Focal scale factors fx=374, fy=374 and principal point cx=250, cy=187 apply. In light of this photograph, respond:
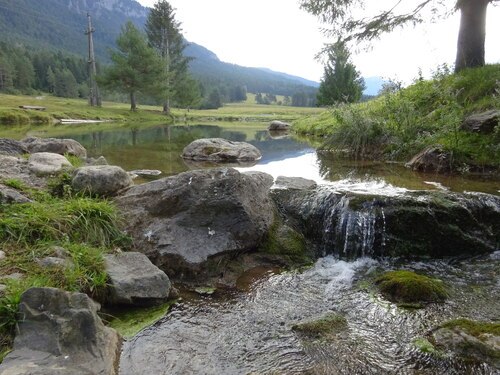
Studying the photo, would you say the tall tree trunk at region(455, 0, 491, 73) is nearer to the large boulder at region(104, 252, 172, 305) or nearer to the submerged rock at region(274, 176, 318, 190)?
the submerged rock at region(274, 176, 318, 190)

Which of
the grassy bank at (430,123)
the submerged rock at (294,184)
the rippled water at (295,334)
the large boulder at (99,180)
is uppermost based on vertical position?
the grassy bank at (430,123)

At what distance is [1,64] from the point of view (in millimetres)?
85000

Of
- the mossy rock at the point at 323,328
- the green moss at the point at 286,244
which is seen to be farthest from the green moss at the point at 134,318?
the green moss at the point at 286,244

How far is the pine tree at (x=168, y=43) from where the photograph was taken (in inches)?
2106

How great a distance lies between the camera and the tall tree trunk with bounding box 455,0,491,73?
12.7m

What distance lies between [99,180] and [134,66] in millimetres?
51052

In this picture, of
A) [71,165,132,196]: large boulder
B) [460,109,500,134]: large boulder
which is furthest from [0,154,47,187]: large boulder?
[460,109,500,134]: large boulder

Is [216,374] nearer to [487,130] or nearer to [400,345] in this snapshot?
[400,345]

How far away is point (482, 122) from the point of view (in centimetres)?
975

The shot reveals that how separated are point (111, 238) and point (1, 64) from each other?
100652 millimetres

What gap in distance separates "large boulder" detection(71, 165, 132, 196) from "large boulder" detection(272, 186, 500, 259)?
10.9 ft

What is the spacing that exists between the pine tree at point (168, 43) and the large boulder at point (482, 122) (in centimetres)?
4774

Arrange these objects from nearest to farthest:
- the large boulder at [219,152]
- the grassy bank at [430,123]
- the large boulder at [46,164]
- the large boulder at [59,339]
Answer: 1. the large boulder at [59,339]
2. the large boulder at [46,164]
3. the grassy bank at [430,123]
4. the large boulder at [219,152]

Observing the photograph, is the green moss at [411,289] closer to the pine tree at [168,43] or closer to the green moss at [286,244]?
the green moss at [286,244]
